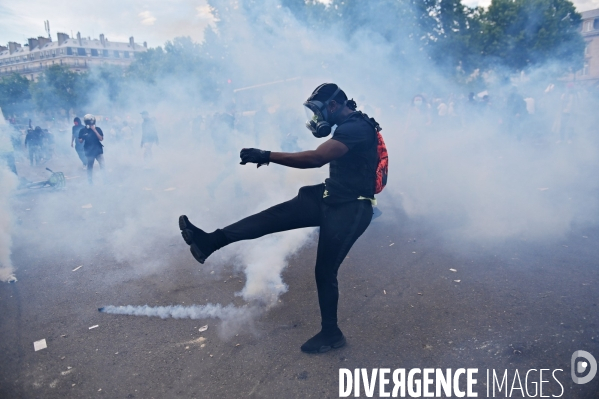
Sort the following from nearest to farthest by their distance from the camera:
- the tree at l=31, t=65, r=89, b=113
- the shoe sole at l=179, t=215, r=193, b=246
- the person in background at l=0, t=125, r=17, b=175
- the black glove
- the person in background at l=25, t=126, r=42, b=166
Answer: the black glove → the shoe sole at l=179, t=215, r=193, b=246 → the person in background at l=0, t=125, r=17, b=175 → the person in background at l=25, t=126, r=42, b=166 → the tree at l=31, t=65, r=89, b=113

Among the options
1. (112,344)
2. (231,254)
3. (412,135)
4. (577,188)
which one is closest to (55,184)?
(231,254)

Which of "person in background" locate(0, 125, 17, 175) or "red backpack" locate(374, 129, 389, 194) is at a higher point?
"person in background" locate(0, 125, 17, 175)

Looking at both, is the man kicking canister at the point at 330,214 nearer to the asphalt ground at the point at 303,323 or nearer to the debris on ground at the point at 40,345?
the asphalt ground at the point at 303,323

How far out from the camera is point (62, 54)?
74.4 meters

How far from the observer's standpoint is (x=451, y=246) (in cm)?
484

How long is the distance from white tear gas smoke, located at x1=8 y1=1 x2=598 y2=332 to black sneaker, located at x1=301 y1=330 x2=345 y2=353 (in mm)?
781

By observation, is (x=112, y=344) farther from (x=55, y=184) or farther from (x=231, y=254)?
(x=55, y=184)

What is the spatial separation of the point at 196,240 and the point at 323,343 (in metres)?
1.11

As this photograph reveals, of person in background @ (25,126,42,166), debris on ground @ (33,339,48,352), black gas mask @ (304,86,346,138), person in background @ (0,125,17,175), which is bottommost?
debris on ground @ (33,339,48,352)

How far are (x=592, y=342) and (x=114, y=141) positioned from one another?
2124 cm

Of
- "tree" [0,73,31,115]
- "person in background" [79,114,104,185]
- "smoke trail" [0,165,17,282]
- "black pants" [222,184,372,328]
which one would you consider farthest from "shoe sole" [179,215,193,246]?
"tree" [0,73,31,115]

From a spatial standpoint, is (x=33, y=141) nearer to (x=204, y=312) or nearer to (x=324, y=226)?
(x=204, y=312)

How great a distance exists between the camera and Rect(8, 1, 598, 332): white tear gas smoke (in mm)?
5414

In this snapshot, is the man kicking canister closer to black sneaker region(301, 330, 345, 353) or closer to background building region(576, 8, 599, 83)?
black sneaker region(301, 330, 345, 353)
